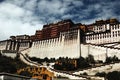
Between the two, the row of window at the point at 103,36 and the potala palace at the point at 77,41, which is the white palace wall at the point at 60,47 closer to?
the potala palace at the point at 77,41

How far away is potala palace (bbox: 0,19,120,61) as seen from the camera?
73.6m

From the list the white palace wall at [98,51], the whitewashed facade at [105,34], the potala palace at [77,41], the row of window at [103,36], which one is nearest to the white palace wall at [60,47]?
the potala palace at [77,41]

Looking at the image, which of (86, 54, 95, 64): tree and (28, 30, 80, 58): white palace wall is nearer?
(86, 54, 95, 64): tree

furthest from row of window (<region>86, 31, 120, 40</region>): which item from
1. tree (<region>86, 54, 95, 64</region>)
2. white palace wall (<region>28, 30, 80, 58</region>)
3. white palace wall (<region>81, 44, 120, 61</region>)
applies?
tree (<region>86, 54, 95, 64</region>)

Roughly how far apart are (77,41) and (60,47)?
713 centimetres

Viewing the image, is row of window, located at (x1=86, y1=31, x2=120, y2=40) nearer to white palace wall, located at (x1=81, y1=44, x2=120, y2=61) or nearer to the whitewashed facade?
the whitewashed facade

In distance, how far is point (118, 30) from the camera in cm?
7900

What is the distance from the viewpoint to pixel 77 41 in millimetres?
81188

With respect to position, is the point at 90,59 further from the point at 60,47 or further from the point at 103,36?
the point at 60,47

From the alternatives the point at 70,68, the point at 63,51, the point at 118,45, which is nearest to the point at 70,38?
the point at 63,51

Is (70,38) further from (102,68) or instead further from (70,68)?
(102,68)

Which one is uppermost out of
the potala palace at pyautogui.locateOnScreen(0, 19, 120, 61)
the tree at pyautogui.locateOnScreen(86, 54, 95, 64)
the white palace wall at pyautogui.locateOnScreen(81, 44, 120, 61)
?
the potala palace at pyautogui.locateOnScreen(0, 19, 120, 61)

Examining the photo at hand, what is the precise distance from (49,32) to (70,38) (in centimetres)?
1824

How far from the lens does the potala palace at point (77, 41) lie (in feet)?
241
